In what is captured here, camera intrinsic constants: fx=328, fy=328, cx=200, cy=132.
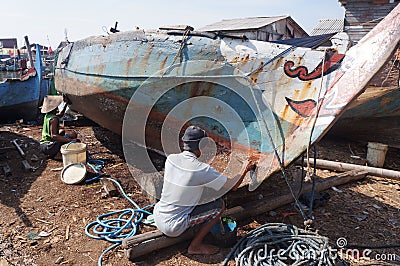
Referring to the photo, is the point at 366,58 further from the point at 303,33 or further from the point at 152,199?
the point at 303,33

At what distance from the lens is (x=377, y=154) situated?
601cm

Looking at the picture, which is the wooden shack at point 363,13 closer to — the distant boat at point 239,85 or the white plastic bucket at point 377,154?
the white plastic bucket at point 377,154

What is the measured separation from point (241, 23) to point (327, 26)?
718cm

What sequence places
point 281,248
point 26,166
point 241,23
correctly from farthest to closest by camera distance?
point 241,23, point 26,166, point 281,248

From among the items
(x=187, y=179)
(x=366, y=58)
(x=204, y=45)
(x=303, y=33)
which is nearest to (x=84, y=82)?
(x=204, y=45)

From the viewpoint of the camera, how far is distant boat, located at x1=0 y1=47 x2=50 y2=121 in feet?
29.5

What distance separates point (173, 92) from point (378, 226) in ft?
9.70

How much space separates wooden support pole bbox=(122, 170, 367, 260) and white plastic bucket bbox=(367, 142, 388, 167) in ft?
3.45

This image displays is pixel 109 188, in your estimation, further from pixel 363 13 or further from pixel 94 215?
pixel 363 13

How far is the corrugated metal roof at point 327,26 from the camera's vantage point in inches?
750

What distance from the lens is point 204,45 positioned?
4133 millimetres

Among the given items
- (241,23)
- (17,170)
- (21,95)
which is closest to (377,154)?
(17,170)

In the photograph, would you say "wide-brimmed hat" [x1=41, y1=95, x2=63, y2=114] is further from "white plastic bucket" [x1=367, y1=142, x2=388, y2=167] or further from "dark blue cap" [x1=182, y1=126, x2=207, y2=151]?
"white plastic bucket" [x1=367, y1=142, x2=388, y2=167]

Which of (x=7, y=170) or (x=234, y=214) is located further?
(x=7, y=170)
